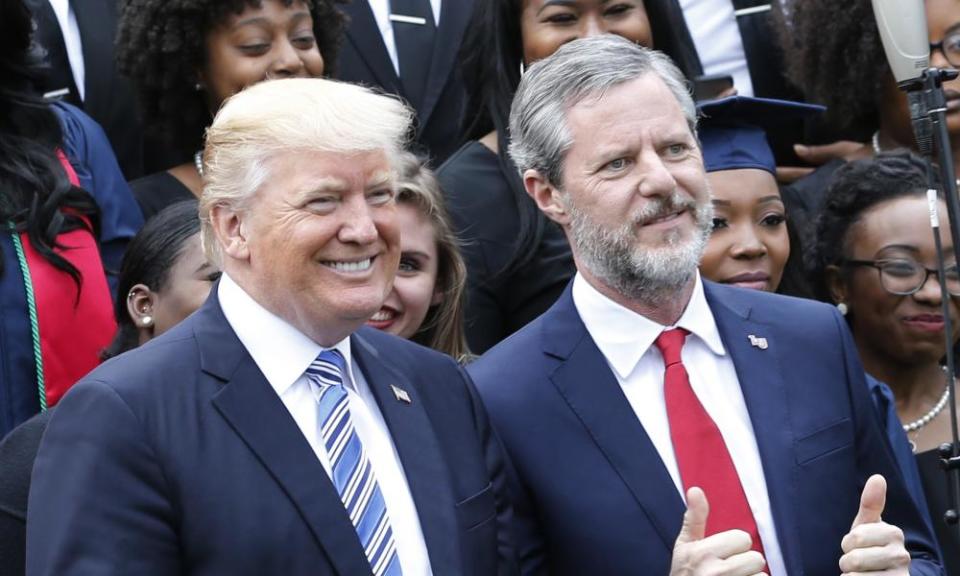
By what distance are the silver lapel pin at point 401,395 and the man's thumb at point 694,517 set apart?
631 mm

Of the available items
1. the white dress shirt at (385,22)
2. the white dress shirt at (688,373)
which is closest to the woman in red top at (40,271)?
the white dress shirt at (688,373)

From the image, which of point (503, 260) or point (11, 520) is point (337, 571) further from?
point (503, 260)

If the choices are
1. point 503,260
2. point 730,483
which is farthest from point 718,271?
point 730,483

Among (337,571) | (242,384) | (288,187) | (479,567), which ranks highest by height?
(288,187)

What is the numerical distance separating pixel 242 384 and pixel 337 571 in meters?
0.42

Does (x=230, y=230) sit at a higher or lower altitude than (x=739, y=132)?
higher

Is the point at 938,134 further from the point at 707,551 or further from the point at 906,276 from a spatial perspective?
the point at 906,276

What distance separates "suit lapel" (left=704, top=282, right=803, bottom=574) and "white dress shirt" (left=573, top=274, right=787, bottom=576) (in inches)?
1.1

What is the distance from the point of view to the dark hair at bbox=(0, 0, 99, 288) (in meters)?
4.61

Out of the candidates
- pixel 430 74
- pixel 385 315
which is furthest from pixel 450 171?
pixel 430 74

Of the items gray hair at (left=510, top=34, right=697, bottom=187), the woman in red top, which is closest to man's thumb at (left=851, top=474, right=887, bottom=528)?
gray hair at (left=510, top=34, right=697, bottom=187)

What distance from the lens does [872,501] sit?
3574mm

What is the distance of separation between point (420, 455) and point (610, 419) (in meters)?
0.55

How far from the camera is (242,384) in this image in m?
3.37
